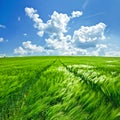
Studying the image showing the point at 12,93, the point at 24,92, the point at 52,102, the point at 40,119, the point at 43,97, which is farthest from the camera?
the point at 24,92

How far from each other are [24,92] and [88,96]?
1707mm

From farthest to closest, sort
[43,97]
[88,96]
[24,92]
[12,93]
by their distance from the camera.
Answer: [24,92] → [12,93] → [43,97] → [88,96]

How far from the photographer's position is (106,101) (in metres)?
3.05

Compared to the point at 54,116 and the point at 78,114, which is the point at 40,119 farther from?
the point at 78,114

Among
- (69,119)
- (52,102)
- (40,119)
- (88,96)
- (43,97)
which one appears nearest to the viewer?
(69,119)

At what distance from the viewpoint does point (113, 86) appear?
3346mm

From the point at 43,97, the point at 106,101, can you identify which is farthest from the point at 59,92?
the point at 106,101

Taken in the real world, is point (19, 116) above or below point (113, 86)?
below

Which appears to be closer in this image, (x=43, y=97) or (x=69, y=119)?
(x=69, y=119)

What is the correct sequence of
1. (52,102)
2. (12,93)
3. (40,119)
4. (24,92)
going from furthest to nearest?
(24,92) < (12,93) < (52,102) < (40,119)

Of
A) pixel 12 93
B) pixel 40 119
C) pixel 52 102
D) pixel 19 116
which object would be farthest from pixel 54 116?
pixel 12 93

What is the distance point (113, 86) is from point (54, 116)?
0.83 meters

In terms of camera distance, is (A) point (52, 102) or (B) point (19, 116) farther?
(A) point (52, 102)

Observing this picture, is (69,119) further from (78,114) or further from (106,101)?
(106,101)
